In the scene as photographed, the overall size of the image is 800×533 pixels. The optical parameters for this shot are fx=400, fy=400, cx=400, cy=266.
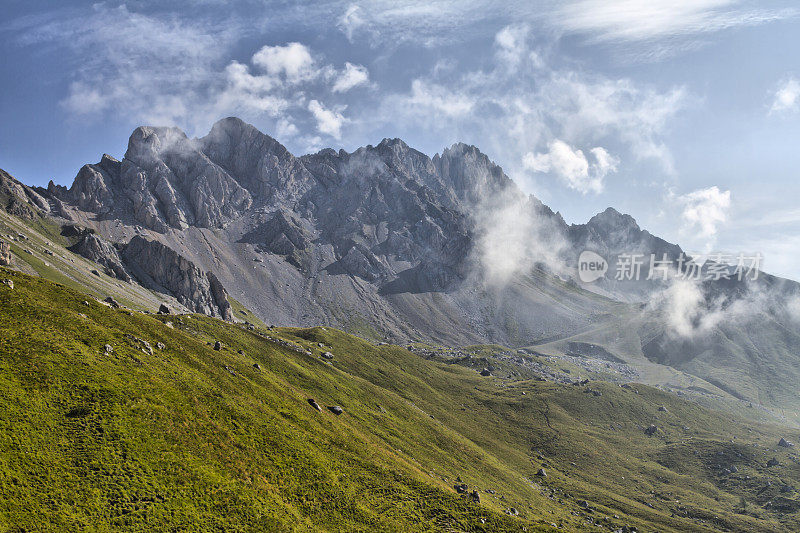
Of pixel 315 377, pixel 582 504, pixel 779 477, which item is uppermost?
pixel 779 477

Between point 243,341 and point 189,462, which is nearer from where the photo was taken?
point 189,462

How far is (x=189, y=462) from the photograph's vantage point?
45.1m

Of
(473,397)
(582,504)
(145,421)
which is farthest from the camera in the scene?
(473,397)

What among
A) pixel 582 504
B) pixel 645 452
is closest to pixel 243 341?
pixel 582 504

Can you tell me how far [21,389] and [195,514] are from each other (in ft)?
76.1

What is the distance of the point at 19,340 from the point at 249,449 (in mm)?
31211

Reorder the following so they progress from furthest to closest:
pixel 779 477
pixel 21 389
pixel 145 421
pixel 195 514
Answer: pixel 779 477 < pixel 145 421 < pixel 21 389 < pixel 195 514

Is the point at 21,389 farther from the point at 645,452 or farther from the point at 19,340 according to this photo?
the point at 645,452

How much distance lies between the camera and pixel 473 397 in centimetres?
19925

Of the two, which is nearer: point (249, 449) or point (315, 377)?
point (249, 449)

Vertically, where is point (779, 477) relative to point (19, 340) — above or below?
above

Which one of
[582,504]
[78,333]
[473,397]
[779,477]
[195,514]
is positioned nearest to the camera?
[195,514]

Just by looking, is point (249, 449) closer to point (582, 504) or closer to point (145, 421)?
point (145, 421)

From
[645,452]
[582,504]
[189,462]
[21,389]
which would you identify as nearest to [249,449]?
[189,462]
